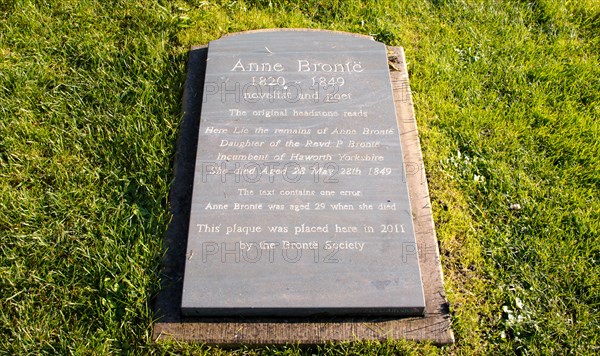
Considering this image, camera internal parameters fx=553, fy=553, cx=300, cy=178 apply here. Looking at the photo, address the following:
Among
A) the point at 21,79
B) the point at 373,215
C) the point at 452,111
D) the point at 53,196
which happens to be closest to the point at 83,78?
the point at 21,79

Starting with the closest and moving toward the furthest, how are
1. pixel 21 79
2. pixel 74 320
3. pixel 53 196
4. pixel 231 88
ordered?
pixel 74 320, pixel 53 196, pixel 231 88, pixel 21 79

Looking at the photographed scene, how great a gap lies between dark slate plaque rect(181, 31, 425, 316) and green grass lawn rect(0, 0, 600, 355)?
256 mm

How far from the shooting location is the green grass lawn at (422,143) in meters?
2.60

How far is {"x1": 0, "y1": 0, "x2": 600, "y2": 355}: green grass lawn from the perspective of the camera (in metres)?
2.60

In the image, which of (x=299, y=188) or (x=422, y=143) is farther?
(x=422, y=143)

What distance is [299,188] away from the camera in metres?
2.74

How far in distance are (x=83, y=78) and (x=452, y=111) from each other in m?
2.35

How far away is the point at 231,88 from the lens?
3.12m

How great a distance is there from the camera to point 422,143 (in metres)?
3.32

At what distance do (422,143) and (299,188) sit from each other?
975 millimetres

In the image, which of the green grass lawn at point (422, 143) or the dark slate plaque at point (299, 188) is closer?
the dark slate plaque at point (299, 188)

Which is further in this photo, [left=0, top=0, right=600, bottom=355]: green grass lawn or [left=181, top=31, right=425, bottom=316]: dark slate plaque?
[left=0, top=0, right=600, bottom=355]: green grass lawn

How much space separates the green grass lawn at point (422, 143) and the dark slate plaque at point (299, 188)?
0.26 m

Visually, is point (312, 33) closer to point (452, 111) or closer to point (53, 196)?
point (452, 111)
